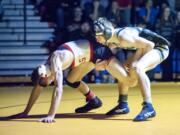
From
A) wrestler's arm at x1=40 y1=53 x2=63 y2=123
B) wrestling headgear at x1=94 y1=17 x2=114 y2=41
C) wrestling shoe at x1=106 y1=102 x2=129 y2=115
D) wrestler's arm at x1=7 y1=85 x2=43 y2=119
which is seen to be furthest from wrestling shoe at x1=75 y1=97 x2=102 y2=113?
wrestling headgear at x1=94 y1=17 x2=114 y2=41

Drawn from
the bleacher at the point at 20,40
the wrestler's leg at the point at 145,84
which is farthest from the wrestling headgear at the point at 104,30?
the bleacher at the point at 20,40

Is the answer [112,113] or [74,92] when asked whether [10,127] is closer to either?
[112,113]

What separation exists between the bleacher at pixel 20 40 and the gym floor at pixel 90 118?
203cm

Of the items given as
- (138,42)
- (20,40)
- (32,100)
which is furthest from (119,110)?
(20,40)

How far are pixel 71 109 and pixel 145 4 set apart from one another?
4345 mm

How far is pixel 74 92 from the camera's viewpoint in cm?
824

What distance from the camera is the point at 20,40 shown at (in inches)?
421

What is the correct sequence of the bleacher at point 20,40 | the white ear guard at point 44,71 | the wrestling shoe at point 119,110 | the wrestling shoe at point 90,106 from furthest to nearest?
the bleacher at point 20,40
the wrestling shoe at point 90,106
the wrestling shoe at point 119,110
the white ear guard at point 44,71

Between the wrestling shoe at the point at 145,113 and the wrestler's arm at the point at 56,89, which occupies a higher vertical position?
the wrestler's arm at the point at 56,89

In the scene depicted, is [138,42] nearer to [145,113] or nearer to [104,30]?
[104,30]

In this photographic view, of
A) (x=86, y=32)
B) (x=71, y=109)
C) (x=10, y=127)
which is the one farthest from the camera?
(x=86, y=32)

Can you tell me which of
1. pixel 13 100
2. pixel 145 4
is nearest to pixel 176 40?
pixel 145 4

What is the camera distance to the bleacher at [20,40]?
1038 centimetres

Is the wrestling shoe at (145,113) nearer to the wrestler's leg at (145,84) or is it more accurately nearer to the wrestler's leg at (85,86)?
the wrestler's leg at (145,84)
